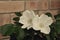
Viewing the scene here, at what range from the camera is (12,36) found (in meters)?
1.02

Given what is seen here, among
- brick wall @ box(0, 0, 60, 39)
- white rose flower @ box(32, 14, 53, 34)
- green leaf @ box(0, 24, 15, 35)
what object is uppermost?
brick wall @ box(0, 0, 60, 39)

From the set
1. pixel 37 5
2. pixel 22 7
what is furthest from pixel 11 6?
pixel 37 5

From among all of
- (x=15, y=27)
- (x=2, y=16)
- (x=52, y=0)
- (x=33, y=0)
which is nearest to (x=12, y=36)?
Result: (x=15, y=27)

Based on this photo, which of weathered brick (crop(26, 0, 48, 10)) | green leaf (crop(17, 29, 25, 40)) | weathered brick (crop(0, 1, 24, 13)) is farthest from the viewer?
weathered brick (crop(26, 0, 48, 10))

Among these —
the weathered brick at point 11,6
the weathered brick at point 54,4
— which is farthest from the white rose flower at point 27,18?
the weathered brick at point 54,4

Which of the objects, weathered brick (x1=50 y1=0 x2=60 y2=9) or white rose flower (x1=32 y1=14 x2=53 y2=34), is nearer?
white rose flower (x1=32 y1=14 x2=53 y2=34)

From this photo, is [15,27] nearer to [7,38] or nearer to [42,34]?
[42,34]

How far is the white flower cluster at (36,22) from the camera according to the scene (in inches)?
38.8

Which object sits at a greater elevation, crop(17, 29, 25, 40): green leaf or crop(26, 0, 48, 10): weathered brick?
crop(26, 0, 48, 10): weathered brick

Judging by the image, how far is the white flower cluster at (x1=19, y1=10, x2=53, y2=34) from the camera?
38.8 inches

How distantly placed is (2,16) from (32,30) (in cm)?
→ 35

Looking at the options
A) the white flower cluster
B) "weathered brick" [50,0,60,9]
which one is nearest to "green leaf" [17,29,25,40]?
the white flower cluster

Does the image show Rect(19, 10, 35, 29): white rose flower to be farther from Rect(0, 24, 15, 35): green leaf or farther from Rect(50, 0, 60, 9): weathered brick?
Rect(50, 0, 60, 9): weathered brick

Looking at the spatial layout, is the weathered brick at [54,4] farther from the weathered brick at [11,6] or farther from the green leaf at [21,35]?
the green leaf at [21,35]
